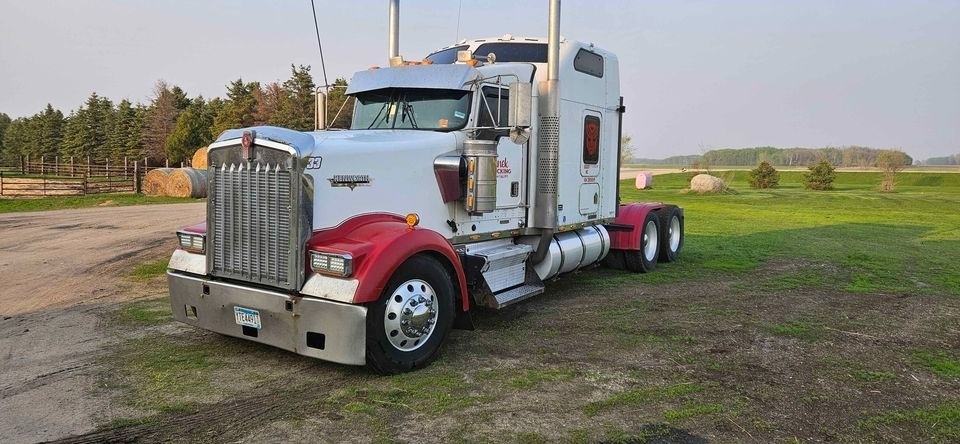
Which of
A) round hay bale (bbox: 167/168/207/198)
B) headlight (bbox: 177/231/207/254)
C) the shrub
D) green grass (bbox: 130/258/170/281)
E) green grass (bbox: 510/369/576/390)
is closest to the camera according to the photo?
green grass (bbox: 510/369/576/390)

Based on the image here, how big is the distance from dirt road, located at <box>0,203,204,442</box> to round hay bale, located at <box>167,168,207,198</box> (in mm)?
9583

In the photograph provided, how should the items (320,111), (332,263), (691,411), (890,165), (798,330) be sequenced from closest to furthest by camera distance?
1. (691,411)
2. (332,263)
3. (798,330)
4. (320,111)
5. (890,165)

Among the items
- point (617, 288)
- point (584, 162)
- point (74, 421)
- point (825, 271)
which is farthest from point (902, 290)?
point (74, 421)

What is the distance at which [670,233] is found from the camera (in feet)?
39.9

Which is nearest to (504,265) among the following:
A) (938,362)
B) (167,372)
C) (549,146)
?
(549,146)

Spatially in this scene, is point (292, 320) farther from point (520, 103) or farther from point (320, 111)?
point (320, 111)

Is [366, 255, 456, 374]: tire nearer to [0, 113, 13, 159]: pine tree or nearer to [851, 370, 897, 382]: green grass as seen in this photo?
[851, 370, 897, 382]: green grass

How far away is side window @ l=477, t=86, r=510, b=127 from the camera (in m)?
7.14

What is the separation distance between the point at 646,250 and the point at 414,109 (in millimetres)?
→ 5701

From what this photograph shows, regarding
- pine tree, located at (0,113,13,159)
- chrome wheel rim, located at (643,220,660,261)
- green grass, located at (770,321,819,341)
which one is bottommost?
green grass, located at (770,321,819,341)

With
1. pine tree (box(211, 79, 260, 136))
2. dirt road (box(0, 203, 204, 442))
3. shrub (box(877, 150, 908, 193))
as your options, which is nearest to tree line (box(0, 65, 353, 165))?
pine tree (box(211, 79, 260, 136))

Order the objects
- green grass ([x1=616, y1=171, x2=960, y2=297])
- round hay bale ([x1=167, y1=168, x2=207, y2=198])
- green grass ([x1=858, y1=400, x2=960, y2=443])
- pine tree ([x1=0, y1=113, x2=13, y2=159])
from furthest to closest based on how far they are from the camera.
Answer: pine tree ([x1=0, y1=113, x2=13, y2=159])
round hay bale ([x1=167, y1=168, x2=207, y2=198])
green grass ([x1=616, y1=171, x2=960, y2=297])
green grass ([x1=858, y1=400, x2=960, y2=443])

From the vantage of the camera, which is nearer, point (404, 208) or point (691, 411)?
point (691, 411)

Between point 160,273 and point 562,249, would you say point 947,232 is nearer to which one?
point 562,249
